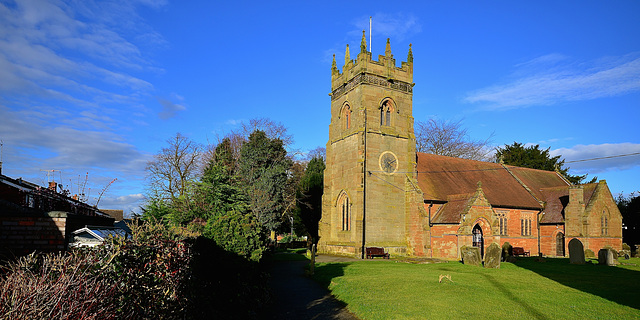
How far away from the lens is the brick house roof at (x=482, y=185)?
33.0 meters

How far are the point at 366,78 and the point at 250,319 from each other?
25353 millimetres

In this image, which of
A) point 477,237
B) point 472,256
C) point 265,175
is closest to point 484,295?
point 472,256

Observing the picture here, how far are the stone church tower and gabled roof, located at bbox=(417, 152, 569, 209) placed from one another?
94.4 inches

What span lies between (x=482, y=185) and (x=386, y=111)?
1162 centimetres

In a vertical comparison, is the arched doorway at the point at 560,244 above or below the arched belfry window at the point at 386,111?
below

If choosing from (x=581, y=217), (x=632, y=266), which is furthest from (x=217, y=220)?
(x=581, y=217)

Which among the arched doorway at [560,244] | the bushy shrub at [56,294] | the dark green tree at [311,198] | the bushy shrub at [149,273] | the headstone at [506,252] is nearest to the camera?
the bushy shrub at [56,294]

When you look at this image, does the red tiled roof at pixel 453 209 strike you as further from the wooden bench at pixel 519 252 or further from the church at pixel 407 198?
the wooden bench at pixel 519 252

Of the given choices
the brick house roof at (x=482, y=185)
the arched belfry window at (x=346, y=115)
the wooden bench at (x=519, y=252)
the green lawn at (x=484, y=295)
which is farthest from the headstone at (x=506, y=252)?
the arched belfry window at (x=346, y=115)

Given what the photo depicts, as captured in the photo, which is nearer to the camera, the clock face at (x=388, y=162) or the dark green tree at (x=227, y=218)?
the dark green tree at (x=227, y=218)

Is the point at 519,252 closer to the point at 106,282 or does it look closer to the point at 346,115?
the point at 346,115

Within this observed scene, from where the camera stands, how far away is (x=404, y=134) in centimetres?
3431

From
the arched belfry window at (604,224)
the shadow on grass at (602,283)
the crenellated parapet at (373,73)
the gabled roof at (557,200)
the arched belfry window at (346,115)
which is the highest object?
the crenellated parapet at (373,73)

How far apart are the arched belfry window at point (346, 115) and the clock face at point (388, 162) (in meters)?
4.18
